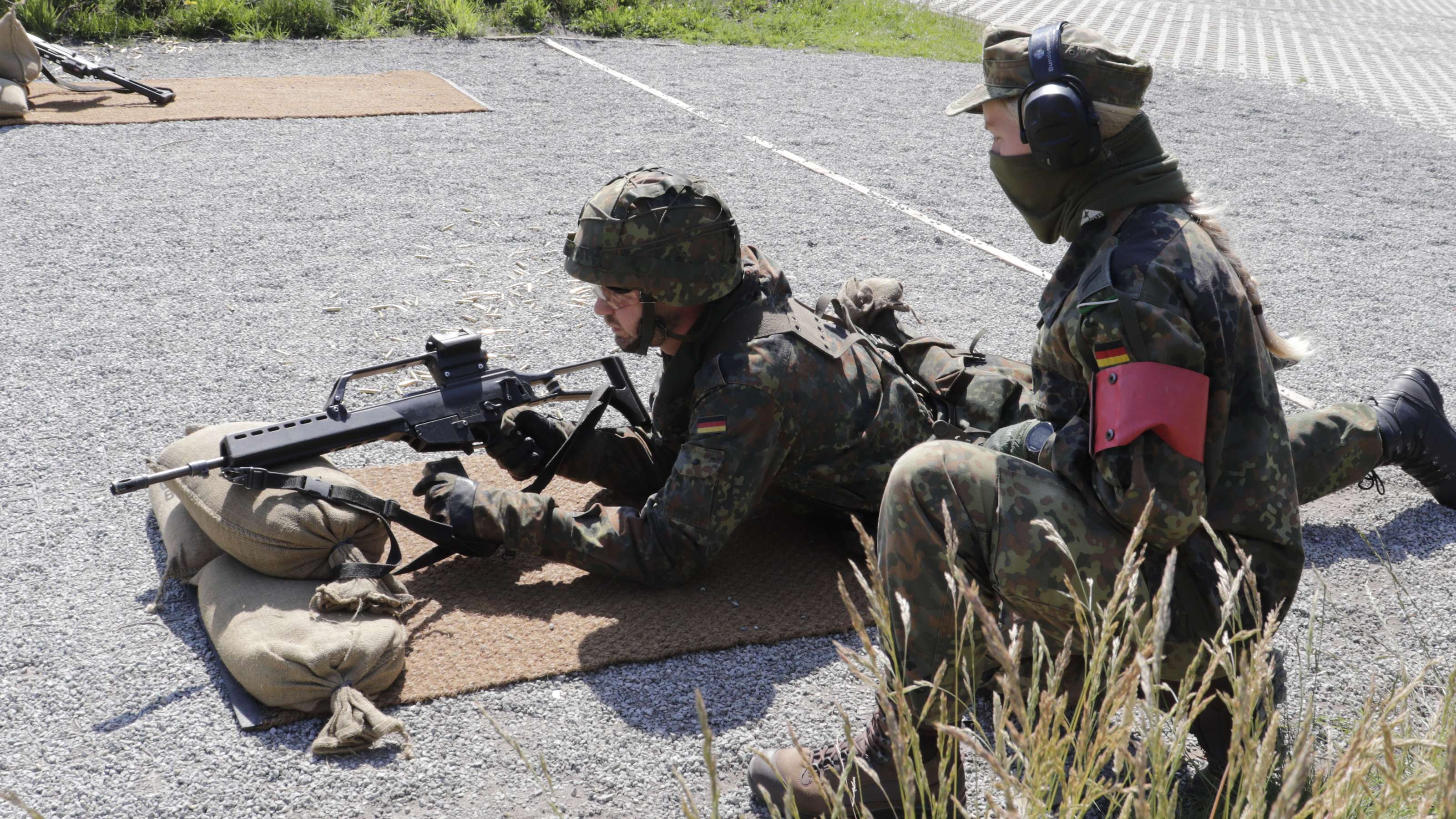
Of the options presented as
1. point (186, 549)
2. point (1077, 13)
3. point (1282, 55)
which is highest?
point (1077, 13)

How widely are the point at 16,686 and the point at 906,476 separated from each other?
7.85 ft

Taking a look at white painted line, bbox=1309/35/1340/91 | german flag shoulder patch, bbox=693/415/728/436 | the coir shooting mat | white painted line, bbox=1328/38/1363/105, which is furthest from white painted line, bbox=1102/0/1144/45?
german flag shoulder patch, bbox=693/415/728/436

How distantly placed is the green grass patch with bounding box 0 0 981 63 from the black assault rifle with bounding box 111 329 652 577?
936 centimetres

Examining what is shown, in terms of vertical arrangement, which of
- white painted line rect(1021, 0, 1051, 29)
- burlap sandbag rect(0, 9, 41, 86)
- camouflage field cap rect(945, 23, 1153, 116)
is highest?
camouflage field cap rect(945, 23, 1153, 116)

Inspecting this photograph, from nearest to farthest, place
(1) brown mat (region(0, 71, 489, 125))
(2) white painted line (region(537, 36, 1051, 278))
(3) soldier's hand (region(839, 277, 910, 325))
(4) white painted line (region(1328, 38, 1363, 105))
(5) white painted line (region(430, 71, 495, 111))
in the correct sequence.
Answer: (3) soldier's hand (region(839, 277, 910, 325)), (2) white painted line (region(537, 36, 1051, 278)), (1) brown mat (region(0, 71, 489, 125)), (5) white painted line (region(430, 71, 495, 111)), (4) white painted line (region(1328, 38, 1363, 105))

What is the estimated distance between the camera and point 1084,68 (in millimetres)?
2557

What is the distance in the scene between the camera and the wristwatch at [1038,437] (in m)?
2.81

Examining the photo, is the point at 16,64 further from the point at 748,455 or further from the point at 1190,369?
the point at 1190,369

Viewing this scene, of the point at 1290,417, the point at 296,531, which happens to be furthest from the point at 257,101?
the point at 1290,417

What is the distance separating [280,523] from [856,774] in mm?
1773

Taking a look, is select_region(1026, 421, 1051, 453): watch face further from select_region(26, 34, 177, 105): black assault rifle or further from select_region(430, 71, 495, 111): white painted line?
select_region(26, 34, 177, 105): black assault rifle

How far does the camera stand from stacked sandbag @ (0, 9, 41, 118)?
8.24 meters

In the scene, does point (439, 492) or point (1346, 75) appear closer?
point (439, 492)

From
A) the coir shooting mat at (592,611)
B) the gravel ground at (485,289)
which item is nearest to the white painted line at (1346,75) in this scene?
the gravel ground at (485,289)
